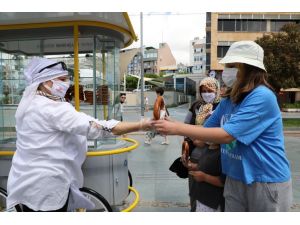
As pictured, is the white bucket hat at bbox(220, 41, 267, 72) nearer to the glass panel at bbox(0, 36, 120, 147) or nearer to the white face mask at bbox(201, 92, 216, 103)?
the white face mask at bbox(201, 92, 216, 103)

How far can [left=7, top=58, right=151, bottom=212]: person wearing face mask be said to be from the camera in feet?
7.05

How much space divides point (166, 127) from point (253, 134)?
47 cm

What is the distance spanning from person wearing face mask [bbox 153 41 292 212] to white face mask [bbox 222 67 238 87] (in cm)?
3

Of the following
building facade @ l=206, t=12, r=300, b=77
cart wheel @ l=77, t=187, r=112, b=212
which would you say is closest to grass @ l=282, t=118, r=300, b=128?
cart wheel @ l=77, t=187, r=112, b=212

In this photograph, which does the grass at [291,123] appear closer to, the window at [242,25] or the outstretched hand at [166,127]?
the outstretched hand at [166,127]

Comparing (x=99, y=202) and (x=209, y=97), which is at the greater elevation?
(x=209, y=97)

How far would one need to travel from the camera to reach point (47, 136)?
216 centimetres

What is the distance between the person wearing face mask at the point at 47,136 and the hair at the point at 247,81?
1.91 feet

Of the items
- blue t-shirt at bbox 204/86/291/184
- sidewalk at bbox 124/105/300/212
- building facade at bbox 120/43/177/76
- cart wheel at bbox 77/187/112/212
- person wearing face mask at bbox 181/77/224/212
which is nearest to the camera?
blue t-shirt at bbox 204/86/291/184

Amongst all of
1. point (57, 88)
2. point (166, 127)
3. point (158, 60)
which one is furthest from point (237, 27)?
point (158, 60)

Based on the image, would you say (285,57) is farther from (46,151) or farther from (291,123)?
(46,151)

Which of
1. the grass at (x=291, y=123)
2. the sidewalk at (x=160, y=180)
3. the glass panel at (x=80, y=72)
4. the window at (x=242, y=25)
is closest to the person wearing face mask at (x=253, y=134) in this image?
the glass panel at (x=80, y=72)

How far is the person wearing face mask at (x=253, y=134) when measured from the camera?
1813 millimetres

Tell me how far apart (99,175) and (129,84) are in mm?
58936
